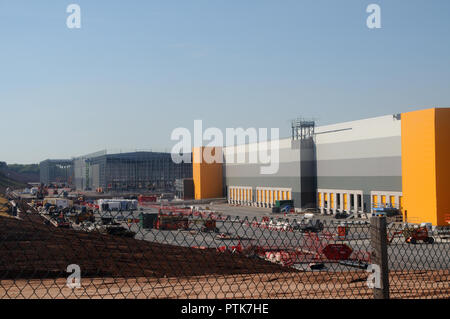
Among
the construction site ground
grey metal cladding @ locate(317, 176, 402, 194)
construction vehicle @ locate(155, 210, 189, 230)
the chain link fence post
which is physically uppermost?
the chain link fence post

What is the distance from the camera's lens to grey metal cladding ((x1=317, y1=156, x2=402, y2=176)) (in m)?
35.4

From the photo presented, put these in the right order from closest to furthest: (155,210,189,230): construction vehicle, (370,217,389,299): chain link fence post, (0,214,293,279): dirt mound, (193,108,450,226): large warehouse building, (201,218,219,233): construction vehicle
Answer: (370,217,389,299): chain link fence post
(201,218,219,233): construction vehicle
(0,214,293,279): dirt mound
(155,210,189,230): construction vehicle
(193,108,450,226): large warehouse building

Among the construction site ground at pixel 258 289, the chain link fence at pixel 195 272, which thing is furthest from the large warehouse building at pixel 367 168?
the construction site ground at pixel 258 289

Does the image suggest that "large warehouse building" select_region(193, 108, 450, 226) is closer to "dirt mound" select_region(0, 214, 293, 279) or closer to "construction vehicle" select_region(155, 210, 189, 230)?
"construction vehicle" select_region(155, 210, 189, 230)

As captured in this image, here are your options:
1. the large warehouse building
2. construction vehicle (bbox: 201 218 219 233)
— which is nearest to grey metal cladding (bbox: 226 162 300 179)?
the large warehouse building

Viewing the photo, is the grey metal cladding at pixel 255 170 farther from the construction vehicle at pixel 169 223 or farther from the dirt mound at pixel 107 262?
the dirt mound at pixel 107 262

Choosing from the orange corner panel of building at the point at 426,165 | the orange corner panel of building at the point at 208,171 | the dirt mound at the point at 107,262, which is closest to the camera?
the dirt mound at the point at 107,262

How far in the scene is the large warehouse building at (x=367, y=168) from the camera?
3100 cm

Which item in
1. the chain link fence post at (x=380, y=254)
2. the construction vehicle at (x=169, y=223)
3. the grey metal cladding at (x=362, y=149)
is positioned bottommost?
the construction vehicle at (x=169, y=223)

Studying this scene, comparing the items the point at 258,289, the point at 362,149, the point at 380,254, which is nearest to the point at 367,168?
the point at 362,149

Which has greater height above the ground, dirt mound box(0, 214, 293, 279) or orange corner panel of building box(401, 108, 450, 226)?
orange corner panel of building box(401, 108, 450, 226)

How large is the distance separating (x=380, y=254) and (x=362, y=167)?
1413 inches

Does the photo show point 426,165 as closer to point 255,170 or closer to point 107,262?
point 107,262

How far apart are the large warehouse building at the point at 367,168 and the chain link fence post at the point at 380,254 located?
2876 cm
